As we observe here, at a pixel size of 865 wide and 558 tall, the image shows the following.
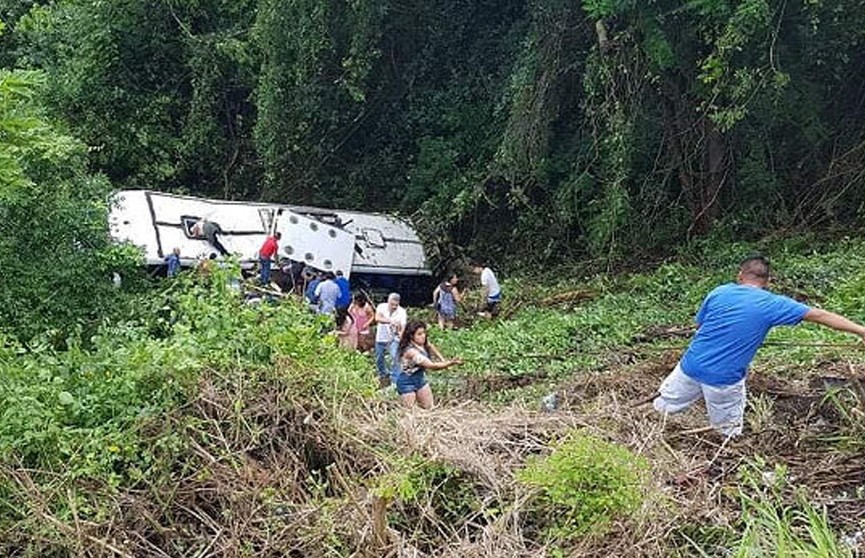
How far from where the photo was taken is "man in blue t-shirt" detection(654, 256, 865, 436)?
579cm

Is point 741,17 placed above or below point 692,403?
above

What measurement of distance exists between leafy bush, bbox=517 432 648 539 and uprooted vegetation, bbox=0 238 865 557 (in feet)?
0.04

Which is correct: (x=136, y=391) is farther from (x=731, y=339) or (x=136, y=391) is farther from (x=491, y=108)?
(x=491, y=108)

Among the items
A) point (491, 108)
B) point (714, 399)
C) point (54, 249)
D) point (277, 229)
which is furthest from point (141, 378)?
point (491, 108)

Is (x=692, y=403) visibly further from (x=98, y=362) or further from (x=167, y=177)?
(x=167, y=177)

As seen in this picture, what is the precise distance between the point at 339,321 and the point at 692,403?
738 cm

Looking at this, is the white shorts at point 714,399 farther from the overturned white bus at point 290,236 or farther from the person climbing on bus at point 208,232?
the person climbing on bus at point 208,232

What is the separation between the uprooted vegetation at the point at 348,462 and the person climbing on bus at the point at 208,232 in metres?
9.15

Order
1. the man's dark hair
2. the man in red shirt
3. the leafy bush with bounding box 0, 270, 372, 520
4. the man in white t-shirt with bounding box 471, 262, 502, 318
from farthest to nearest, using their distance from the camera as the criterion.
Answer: the man in red shirt, the man in white t-shirt with bounding box 471, 262, 502, 318, the man's dark hair, the leafy bush with bounding box 0, 270, 372, 520

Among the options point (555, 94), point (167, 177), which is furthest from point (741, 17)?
point (167, 177)

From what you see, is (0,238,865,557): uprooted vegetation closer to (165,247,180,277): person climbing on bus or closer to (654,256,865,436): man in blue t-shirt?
(654,256,865,436): man in blue t-shirt

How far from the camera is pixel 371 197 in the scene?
21391mm

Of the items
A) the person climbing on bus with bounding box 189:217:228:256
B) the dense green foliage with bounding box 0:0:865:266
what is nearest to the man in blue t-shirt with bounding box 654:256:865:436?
the dense green foliage with bounding box 0:0:865:266

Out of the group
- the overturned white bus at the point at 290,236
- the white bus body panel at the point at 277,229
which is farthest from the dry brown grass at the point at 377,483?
the white bus body panel at the point at 277,229
